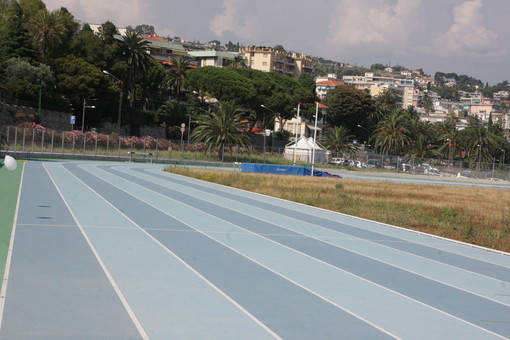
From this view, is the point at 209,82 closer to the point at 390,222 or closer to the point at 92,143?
the point at 92,143

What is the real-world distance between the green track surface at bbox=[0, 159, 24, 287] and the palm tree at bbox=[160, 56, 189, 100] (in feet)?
203

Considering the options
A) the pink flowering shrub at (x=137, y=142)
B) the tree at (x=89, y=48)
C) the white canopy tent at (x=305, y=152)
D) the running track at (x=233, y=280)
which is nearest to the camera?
the running track at (x=233, y=280)

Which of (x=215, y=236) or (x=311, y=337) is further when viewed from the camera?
(x=215, y=236)

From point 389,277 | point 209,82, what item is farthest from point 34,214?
point 209,82

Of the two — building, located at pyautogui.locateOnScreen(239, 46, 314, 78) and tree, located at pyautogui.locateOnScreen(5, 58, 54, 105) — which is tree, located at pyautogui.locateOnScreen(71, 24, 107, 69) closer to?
tree, located at pyautogui.locateOnScreen(5, 58, 54, 105)

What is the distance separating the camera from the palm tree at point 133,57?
255 ft

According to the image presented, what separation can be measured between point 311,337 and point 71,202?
1319 centimetres

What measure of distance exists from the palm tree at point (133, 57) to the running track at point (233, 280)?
61293 mm

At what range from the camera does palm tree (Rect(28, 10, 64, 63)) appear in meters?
67.6

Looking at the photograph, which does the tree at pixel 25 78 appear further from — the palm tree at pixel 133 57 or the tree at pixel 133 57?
the palm tree at pixel 133 57

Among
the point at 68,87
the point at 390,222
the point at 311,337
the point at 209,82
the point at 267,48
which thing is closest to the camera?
the point at 311,337

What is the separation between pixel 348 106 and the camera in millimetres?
108500

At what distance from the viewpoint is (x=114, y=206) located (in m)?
19.0

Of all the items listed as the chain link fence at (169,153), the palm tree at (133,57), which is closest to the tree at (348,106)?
the chain link fence at (169,153)
